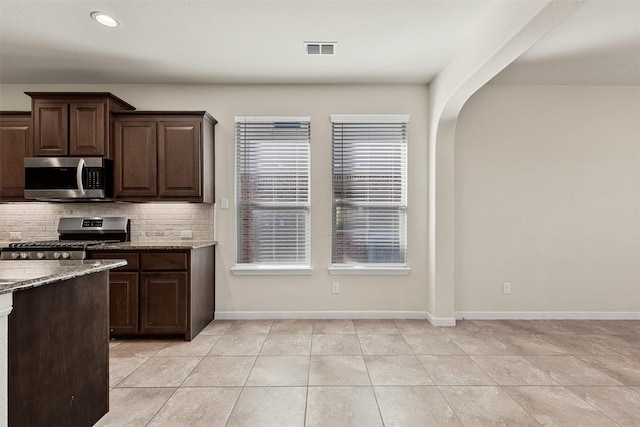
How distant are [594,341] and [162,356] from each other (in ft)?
13.6

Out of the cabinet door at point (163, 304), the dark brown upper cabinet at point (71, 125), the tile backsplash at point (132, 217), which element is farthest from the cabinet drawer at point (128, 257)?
the dark brown upper cabinet at point (71, 125)

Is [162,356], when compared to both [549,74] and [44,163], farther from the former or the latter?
[549,74]

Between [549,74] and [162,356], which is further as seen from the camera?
[549,74]

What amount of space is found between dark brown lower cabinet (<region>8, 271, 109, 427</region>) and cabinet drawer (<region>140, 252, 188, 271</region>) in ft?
4.36

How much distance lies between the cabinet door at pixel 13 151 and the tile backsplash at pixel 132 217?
A: 329 mm

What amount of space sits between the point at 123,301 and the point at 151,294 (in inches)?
10.9

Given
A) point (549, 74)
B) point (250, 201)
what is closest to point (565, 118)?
point (549, 74)

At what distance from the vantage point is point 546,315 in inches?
159

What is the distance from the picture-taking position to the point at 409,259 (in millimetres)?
4066

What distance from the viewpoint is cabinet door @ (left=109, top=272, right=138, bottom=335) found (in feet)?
10.9

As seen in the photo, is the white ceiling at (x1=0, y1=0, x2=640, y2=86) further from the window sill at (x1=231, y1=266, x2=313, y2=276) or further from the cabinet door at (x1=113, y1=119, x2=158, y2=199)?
the window sill at (x1=231, y1=266, x2=313, y2=276)

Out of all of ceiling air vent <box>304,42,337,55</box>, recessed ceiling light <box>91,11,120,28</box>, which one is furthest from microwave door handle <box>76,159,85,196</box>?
ceiling air vent <box>304,42,337,55</box>

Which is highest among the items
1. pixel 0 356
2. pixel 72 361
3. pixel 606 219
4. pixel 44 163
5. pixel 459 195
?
pixel 44 163

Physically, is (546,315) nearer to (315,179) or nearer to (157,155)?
(315,179)
